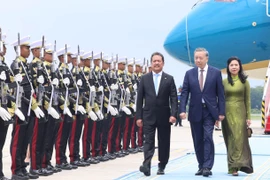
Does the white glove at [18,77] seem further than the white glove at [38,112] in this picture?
No

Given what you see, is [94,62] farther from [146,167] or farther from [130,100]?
[146,167]

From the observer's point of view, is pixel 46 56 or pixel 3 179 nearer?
pixel 3 179

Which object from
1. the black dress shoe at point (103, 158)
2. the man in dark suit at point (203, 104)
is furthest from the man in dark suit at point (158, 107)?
the black dress shoe at point (103, 158)

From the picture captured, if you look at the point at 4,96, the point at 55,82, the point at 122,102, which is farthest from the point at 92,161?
the point at 4,96

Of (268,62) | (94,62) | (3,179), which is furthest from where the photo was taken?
(268,62)

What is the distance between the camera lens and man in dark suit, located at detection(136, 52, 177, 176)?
9.11 metres

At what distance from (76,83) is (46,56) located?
93cm

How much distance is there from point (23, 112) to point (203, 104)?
7.49ft

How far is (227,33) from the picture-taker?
21344mm

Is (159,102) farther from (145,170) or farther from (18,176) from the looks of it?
(18,176)

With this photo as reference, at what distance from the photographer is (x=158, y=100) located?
9148mm

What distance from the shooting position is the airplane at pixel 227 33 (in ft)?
68.4

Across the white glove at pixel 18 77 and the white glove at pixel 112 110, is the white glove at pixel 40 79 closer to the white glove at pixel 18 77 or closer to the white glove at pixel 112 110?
the white glove at pixel 18 77

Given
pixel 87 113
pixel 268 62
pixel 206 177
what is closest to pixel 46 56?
pixel 87 113
